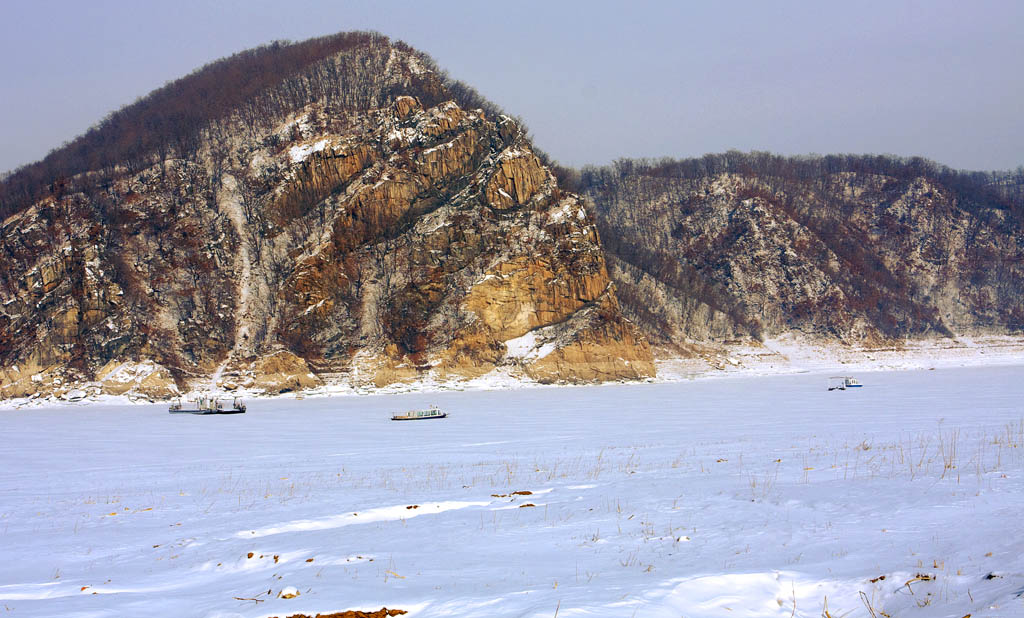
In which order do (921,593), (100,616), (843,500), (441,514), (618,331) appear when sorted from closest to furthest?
(921,593)
(100,616)
(843,500)
(441,514)
(618,331)

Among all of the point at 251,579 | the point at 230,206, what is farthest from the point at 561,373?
the point at 251,579

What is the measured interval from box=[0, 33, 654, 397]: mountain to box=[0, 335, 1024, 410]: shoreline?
1532mm

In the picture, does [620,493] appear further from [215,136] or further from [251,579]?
[215,136]

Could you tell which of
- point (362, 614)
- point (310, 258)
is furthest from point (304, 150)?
point (362, 614)

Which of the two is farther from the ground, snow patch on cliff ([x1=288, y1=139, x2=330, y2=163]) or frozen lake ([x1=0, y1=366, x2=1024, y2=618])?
snow patch on cliff ([x1=288, y1=139, x2=330, y2=163])

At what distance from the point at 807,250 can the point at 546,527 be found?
113522mm

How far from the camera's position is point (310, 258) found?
256ft

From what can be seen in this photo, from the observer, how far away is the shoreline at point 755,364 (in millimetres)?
67062

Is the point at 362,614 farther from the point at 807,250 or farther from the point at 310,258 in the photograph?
the point at 807,250

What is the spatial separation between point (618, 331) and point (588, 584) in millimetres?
69940

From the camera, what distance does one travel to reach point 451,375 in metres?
→ 71.8

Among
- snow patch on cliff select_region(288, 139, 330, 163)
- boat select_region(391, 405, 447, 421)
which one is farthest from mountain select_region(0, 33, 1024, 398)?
boat select_region(391, 405, 447, 421)

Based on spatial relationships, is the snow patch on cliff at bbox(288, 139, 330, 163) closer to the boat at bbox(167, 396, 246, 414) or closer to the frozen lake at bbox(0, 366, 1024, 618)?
the boat at bbox(167, 396, 246, 414)

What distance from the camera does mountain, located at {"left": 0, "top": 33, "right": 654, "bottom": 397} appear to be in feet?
230
